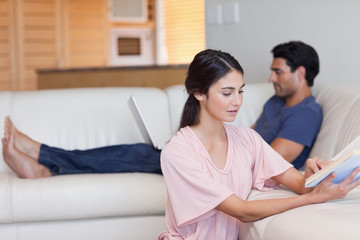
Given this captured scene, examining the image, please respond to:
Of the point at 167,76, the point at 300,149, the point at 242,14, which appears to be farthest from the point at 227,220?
the point at 167,76

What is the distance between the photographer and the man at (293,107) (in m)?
2.82

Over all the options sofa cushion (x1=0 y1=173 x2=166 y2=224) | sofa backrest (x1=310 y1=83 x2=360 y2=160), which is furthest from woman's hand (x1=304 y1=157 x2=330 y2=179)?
sofa cushion (x1=0 y1=173 x2=166 y2=224)

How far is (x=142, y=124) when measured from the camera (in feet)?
10.5

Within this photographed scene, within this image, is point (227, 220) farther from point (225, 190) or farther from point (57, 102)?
point (57, 102)

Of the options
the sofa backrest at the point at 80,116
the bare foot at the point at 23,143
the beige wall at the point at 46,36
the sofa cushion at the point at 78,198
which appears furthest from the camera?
the beige wall at the point at 46,36

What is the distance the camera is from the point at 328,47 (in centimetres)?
361

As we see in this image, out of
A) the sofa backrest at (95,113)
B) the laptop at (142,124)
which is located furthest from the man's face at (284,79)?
the laptop at (142,124)

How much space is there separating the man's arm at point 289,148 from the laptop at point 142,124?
695 mm

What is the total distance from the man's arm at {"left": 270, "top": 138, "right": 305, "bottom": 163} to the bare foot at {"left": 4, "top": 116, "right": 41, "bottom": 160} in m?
1.24

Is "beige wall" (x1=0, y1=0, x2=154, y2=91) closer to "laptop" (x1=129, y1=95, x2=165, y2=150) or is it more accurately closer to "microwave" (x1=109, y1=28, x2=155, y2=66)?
"microwave" (x1=109, y1=28, x2=155, y2=66)

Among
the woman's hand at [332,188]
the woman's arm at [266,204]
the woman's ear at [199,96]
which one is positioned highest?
the woman's ear at [199,96]

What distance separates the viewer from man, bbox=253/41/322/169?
111 inches

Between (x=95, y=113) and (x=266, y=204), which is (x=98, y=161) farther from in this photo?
(x=266, y=204)

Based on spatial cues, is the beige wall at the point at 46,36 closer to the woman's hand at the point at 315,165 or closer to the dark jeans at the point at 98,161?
the dark jeans at the point at 98,161
